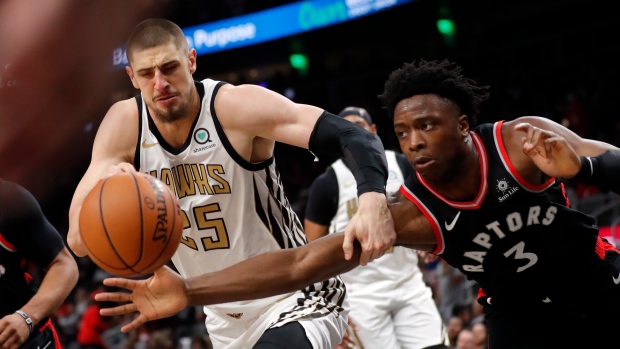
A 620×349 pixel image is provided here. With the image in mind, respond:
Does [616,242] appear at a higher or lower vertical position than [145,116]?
lower

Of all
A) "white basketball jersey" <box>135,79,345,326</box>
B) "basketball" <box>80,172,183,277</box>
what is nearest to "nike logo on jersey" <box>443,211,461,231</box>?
"white basketball jersey" <box>135,79,345,326</box>

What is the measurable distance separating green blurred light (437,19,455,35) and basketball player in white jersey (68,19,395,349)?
13337 millimetres

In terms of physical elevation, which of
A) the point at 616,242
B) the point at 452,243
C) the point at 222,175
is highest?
the point at 222,175

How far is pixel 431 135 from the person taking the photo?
11.3ft

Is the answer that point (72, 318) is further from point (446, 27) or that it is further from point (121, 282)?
point (121, 282)

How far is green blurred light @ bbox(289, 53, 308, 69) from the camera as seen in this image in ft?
61.8

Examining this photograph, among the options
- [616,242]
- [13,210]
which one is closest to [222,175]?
[13,210]

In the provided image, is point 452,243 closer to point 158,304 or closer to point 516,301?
point 516,301

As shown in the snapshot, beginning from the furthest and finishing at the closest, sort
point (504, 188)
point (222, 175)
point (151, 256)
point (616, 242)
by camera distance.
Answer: point (616, 242) → point (222, 175) → point (504, 188) → point (151, 256)

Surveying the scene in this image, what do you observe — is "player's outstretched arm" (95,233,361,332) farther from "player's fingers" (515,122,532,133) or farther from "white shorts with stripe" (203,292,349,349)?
"player's fingers" (515,122,532,133)

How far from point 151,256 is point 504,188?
1.59m

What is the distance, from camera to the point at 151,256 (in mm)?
3053

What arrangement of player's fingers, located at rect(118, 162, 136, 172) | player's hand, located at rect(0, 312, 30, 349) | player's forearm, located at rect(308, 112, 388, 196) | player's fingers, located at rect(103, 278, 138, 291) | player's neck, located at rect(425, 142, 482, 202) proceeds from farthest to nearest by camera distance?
player's hand, located at rect(0, 312, 30, 349) → player's neck, located at rect(425, 142, 482, 202) → player's forearm, located at rect(308, 112, 388, 196) → player's fingers, located at rect(118, 162, 136, 172) → player's fingers, located at rect(103, 278, 138, 291)

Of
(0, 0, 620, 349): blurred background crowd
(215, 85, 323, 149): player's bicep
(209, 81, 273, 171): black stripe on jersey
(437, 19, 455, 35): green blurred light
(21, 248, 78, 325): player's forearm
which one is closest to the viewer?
(215, 85, 323, 149): player's bicep
